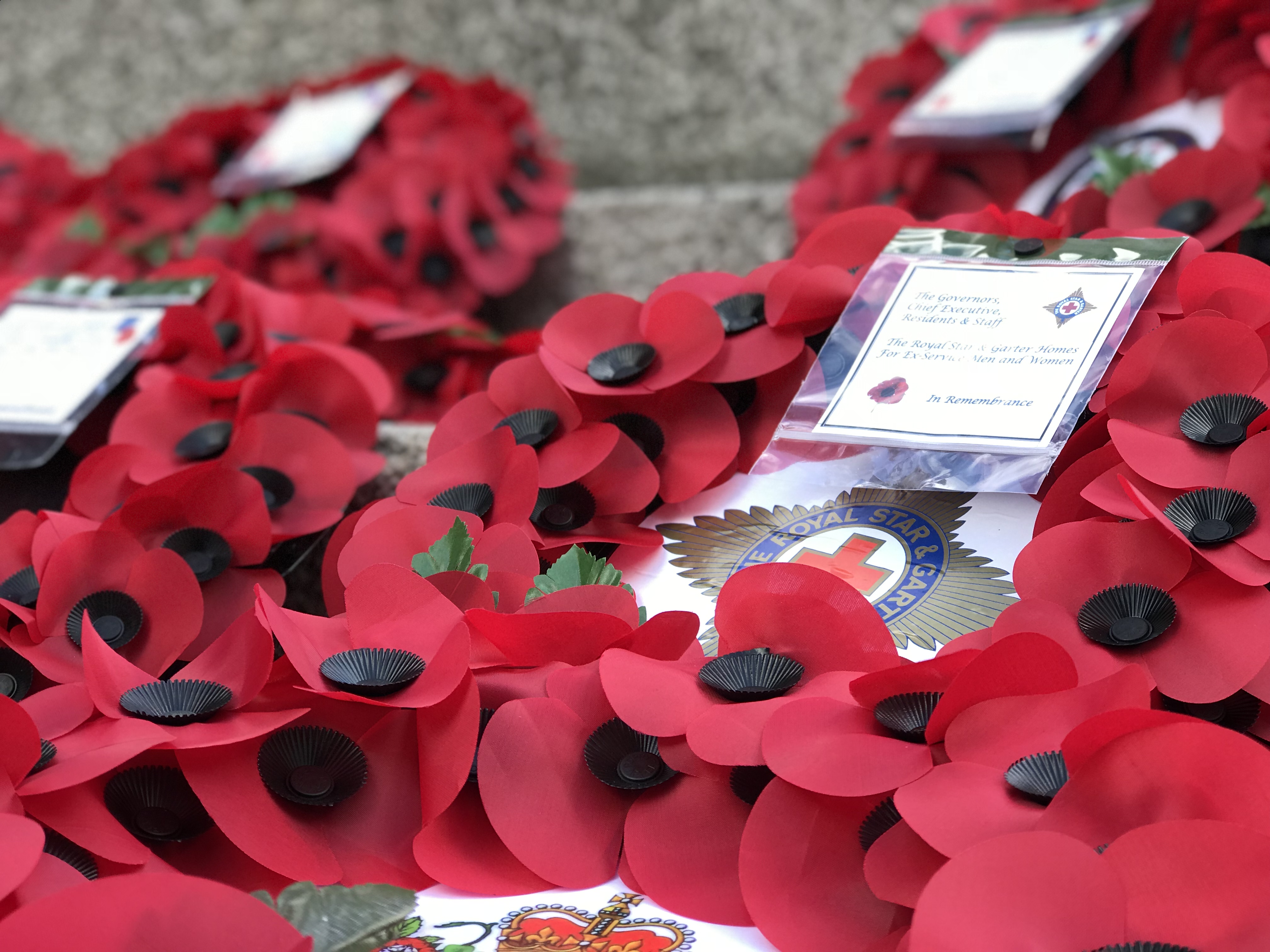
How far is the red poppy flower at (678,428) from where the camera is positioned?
604 millimetres

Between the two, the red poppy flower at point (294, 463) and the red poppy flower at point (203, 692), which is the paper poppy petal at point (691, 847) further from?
the red poppy flower at point (294, 463)

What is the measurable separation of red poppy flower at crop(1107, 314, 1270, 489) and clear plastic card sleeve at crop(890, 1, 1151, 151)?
0.63 meters

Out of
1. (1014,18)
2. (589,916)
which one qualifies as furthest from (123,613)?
(1014,18)

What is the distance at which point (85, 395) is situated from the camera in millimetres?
831

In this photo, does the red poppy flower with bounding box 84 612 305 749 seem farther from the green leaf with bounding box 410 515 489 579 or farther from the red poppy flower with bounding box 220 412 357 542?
the red poppy flower with bounding box 220 412 357 542

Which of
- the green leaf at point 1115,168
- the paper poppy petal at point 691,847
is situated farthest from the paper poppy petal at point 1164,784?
the green leaf at point 1115,168

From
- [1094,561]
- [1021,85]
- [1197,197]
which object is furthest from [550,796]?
[1021,85]

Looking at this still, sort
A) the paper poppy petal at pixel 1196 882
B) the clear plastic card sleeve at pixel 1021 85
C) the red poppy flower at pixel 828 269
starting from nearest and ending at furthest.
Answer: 1. the paper poppy petal at pixel 1196 882
2. the red poppy flower at pixel 828 269
3. the clear plastic card sleeve at pixel 1021 85

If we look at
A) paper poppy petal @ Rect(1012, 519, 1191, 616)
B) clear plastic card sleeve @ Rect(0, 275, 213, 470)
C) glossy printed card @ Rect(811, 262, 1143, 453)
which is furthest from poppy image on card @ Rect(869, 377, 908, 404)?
clear plastic card sleeve @ Rect(0, 275, 213, 470)

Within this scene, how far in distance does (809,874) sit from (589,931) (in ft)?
0.25

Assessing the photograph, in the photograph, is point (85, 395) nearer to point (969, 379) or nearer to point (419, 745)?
point (419, 745)

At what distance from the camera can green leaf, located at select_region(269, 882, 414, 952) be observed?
1.22ft

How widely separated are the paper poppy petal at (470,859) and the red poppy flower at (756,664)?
70mm

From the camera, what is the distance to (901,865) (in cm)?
37
